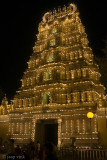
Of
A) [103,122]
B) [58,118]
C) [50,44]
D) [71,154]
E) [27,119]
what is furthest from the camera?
[50,44]

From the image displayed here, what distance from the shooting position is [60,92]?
85.8 ft

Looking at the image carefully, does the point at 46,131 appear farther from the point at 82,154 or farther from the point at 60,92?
the point at 82,154

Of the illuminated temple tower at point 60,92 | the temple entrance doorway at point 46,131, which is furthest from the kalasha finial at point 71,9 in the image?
the temple entrance doorway at point 46,131

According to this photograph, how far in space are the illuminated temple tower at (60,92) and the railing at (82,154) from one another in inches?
352

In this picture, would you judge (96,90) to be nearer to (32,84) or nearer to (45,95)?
(45,95)

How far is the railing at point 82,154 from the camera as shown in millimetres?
12552

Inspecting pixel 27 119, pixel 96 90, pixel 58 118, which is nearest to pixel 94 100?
pixel 96 90

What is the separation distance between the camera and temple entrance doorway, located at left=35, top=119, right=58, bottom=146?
26312 mm

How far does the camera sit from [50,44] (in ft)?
105

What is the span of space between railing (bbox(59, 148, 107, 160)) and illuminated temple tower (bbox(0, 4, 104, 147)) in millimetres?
8948

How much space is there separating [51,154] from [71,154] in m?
7.77

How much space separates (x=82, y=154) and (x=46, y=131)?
50.2ft

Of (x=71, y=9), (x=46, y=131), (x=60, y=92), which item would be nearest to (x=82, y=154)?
(x=60, y=92)

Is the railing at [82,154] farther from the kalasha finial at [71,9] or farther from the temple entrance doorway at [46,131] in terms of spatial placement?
the kalasha finial at [71,9]
